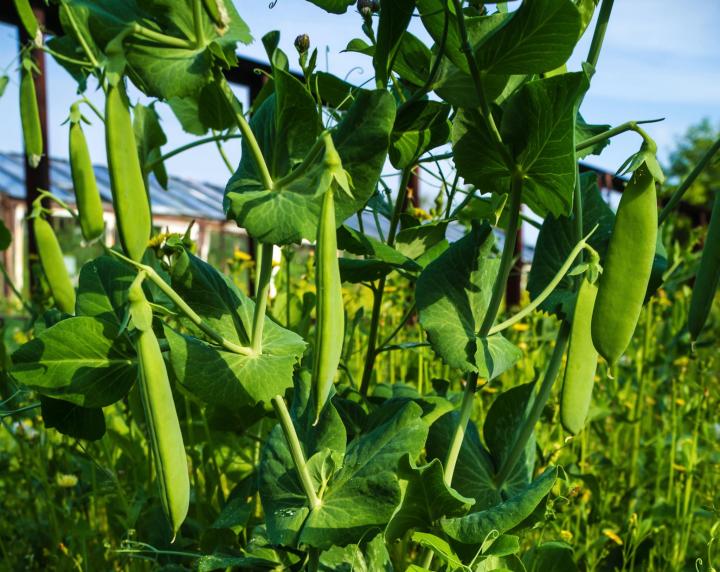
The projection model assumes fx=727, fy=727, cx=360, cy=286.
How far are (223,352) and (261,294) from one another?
91mm

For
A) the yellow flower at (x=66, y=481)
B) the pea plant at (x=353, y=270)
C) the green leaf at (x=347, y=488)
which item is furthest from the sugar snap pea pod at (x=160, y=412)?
the yellow flower at (x=66, y=481)

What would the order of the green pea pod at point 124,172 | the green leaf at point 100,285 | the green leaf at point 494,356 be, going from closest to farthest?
1. the green pea pod at point 124,172
2. the green leaf at point 494,356
3. the green leaf at point 100,285

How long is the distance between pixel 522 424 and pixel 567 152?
1.38 feet

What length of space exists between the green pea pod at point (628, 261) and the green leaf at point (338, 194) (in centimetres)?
29

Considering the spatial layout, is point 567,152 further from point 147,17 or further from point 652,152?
point 147,17

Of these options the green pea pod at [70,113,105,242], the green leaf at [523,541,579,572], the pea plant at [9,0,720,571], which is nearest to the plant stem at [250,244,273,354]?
the pea plant at [9,0,720,571]

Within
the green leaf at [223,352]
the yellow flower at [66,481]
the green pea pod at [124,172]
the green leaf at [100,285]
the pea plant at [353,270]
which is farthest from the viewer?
the yellow flower at [66,481]

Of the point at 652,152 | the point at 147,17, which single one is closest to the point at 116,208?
the point at 147,17

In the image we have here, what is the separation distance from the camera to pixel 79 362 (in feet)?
Answer: 3.13

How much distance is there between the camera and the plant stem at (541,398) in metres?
1.03

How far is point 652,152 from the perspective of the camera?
81cm

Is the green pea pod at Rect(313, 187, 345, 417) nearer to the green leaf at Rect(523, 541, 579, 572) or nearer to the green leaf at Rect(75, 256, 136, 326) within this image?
the green leaf at Rect(75, 256, 136, 326)

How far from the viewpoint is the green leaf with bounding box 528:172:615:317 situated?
114 centimetres

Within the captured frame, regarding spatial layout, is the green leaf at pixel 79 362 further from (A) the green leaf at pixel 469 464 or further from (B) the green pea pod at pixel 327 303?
(A) the green leaf at pixel 469 464
